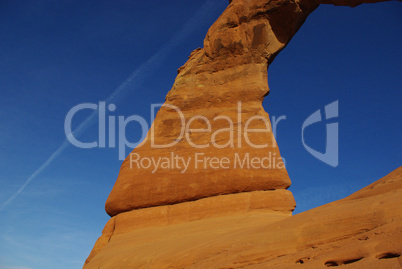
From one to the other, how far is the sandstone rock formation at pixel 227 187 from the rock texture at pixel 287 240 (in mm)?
28

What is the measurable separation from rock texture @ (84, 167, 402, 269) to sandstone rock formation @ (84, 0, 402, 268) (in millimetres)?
28

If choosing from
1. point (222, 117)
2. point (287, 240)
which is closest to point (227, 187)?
point (222, 117)

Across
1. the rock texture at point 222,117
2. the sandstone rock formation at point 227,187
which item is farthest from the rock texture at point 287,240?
the rock texture at point 222,117

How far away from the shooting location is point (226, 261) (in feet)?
26.8

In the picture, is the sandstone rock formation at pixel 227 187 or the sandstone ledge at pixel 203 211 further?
the sandstone ledge at pixel 203 211

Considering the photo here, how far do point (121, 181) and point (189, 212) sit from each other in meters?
3.53

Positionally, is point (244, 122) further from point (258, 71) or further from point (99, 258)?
point (99, 258)

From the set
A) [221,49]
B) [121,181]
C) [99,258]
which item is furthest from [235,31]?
[99,258]

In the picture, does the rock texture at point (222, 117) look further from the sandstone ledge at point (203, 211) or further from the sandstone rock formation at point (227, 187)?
the sandstone ledge at point (203, 211)

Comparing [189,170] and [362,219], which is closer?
[362,219]

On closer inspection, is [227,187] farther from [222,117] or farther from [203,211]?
[222,117]

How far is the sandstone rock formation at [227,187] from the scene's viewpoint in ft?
24.7

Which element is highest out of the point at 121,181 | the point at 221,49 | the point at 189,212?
the point at 221,49

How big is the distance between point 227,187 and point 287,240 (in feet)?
17.1
